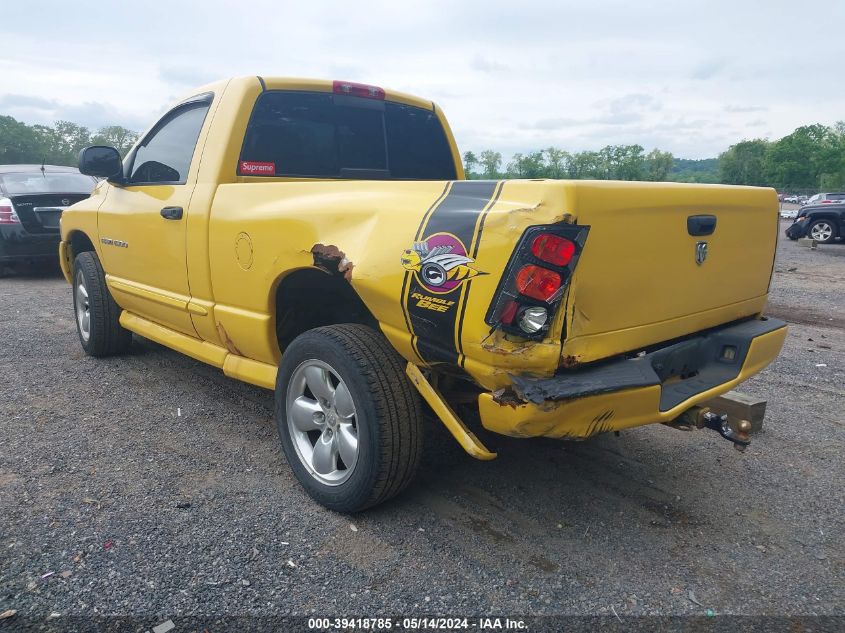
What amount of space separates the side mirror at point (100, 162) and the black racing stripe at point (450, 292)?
297cm

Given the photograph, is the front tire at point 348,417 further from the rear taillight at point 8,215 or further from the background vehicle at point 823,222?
the background vehicle at point 823,222

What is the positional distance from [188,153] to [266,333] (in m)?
1.35

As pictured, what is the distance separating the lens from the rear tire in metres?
4.73

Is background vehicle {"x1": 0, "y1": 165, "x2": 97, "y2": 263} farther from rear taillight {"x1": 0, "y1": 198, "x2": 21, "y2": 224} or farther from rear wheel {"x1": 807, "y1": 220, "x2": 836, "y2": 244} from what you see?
rear wheel {"x1": 807, "y1": 220, "x2": 836, "y2": 244}

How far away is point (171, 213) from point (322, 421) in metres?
1.65

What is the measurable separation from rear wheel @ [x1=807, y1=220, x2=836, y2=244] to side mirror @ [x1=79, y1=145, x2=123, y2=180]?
16.6 metres

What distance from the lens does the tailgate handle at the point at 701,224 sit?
2.43 m

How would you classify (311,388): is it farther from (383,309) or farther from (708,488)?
(708,488)

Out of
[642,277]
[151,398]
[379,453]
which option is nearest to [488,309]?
[642,277]

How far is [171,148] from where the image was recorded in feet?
12.9

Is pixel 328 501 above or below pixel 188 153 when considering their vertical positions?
below

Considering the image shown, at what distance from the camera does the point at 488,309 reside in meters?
2.02

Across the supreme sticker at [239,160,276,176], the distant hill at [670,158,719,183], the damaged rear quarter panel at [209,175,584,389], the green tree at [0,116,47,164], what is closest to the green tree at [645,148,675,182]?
the distant hill at [670,158,719,183]

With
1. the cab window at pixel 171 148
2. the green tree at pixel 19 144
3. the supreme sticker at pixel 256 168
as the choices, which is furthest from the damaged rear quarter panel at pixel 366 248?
the green tree at pixel 19 144
